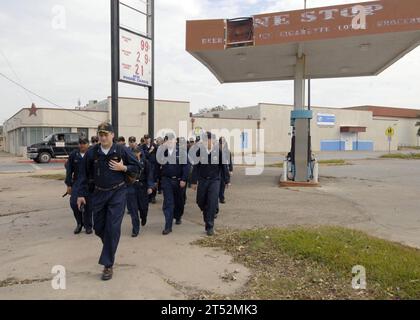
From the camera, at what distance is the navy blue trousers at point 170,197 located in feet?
23.3

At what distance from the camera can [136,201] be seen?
7277mm

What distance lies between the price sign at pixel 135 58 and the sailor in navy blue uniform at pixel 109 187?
6718 millimetres

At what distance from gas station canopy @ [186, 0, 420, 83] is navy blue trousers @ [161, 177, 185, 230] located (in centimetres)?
658

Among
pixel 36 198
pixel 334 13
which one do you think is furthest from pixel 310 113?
pixel 36 198

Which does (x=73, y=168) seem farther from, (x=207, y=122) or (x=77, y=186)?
(x=207, y=122)

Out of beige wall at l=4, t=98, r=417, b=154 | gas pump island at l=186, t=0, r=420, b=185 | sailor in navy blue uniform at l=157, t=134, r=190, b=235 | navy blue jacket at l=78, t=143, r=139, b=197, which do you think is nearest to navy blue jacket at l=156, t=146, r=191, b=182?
sailor in navy blue uniform at l=157, t=134, r=190, b=235

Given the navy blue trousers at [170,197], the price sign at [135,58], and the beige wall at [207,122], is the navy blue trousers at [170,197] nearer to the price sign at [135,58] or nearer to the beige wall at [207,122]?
the price sign at [135,58]

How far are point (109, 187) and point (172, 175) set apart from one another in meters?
2.37

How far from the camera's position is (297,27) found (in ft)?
38.5

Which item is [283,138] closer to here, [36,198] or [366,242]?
[36,198]

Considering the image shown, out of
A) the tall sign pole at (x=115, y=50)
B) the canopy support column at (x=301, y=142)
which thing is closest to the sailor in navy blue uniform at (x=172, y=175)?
the tall sign pole at (x=115, y=50)

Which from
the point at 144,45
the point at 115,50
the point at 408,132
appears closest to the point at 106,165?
the point at 115,50

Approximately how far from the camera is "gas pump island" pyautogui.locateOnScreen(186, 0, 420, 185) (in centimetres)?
1082
